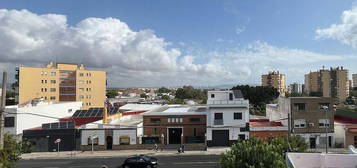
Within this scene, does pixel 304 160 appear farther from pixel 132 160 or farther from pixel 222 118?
pixel 222 118

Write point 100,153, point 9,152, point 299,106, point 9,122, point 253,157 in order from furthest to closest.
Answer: point 9,122, point 299,106, point 100,153, point 9,152, point 253,157

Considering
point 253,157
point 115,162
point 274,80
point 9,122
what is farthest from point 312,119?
point 274,80

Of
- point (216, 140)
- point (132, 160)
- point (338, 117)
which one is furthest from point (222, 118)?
point (338, 117)

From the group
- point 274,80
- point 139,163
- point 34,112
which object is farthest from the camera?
point 274,80

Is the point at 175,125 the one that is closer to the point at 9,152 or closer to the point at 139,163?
the point at 139,163

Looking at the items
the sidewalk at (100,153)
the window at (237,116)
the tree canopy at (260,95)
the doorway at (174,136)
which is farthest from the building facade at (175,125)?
the tree canopy at (260,95)

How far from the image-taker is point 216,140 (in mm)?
41188

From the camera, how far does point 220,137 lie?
41250mm

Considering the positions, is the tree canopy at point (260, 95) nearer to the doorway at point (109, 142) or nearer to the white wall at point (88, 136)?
the doorway at point (109, 142)

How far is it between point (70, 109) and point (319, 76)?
162018mm

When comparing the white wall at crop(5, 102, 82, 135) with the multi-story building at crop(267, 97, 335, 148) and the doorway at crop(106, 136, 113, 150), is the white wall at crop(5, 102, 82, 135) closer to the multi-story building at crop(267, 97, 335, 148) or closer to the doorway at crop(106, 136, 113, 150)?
the doorway at crop(106, 136, 113, 150)

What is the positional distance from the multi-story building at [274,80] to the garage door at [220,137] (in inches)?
5911

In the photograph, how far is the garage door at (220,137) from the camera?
41125 mm

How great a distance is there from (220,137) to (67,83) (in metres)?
82.3
